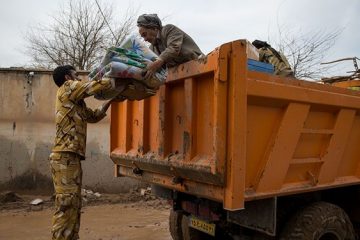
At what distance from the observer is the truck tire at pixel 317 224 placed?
118 inches

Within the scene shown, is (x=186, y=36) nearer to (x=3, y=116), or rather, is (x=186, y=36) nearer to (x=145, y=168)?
(x=145, y=168)

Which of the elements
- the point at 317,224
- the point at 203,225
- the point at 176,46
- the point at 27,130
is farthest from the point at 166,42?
the point at 27,130

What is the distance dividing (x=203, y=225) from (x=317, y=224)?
93 centimetres

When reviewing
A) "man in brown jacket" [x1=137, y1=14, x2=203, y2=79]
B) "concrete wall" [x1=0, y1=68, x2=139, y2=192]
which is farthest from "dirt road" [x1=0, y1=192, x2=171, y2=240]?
"man in brown jacket" [x1=137, y1=14, x2=203, y2=79]

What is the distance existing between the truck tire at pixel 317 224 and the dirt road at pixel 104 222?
8.27 ft

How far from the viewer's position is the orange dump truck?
2.49m

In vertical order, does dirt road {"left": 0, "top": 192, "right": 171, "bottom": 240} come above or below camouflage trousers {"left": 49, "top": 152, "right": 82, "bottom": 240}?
below

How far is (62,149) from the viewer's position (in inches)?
141

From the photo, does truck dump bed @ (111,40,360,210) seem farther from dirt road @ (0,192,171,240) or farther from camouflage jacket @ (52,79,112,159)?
dirt road @ (0,192,171,240)

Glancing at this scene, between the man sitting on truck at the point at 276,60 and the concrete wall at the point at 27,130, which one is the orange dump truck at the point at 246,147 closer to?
the man sitting on truck at the point at 276,60

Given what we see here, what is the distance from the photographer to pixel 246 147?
2.61 meters

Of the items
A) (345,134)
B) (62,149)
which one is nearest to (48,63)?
(62,149)

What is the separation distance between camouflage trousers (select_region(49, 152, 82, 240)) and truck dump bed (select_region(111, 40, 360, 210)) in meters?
0.58

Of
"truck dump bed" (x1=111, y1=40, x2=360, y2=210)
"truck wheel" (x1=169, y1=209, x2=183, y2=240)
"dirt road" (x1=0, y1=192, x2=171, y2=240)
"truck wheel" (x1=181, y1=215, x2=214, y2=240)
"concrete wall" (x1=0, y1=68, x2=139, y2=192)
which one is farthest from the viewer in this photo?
"concrete wall" (x1=0, y1=68, x2=139, y2=192)
